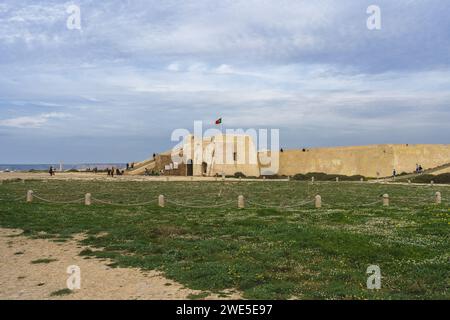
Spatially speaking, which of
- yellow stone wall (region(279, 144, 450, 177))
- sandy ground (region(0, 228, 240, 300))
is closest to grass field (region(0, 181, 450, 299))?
sandy ground (region(0, 228, 240, 300))

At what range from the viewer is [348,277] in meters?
9.83

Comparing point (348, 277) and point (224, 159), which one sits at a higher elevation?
point (224, 159)

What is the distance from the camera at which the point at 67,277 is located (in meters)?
10.3

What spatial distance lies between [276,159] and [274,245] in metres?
71.0

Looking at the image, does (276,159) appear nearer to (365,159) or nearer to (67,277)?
(365,159)

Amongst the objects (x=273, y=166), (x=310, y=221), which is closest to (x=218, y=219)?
(x=310, y=221)

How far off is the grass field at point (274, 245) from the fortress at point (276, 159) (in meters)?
49.0

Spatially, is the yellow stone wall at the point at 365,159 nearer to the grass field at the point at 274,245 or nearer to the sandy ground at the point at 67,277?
the grass field at the point at 274,245

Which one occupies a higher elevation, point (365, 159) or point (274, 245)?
point (365, 159)

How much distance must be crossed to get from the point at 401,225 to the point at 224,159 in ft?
181

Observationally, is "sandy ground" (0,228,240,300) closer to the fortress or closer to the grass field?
the grass field

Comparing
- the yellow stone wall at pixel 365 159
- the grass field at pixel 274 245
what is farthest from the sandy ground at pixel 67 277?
the yellow stone wall at pixel 365 159

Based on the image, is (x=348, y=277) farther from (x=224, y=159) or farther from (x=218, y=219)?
(x=224, y=159)

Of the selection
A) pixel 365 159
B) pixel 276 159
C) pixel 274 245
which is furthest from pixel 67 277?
pixel 276 159
